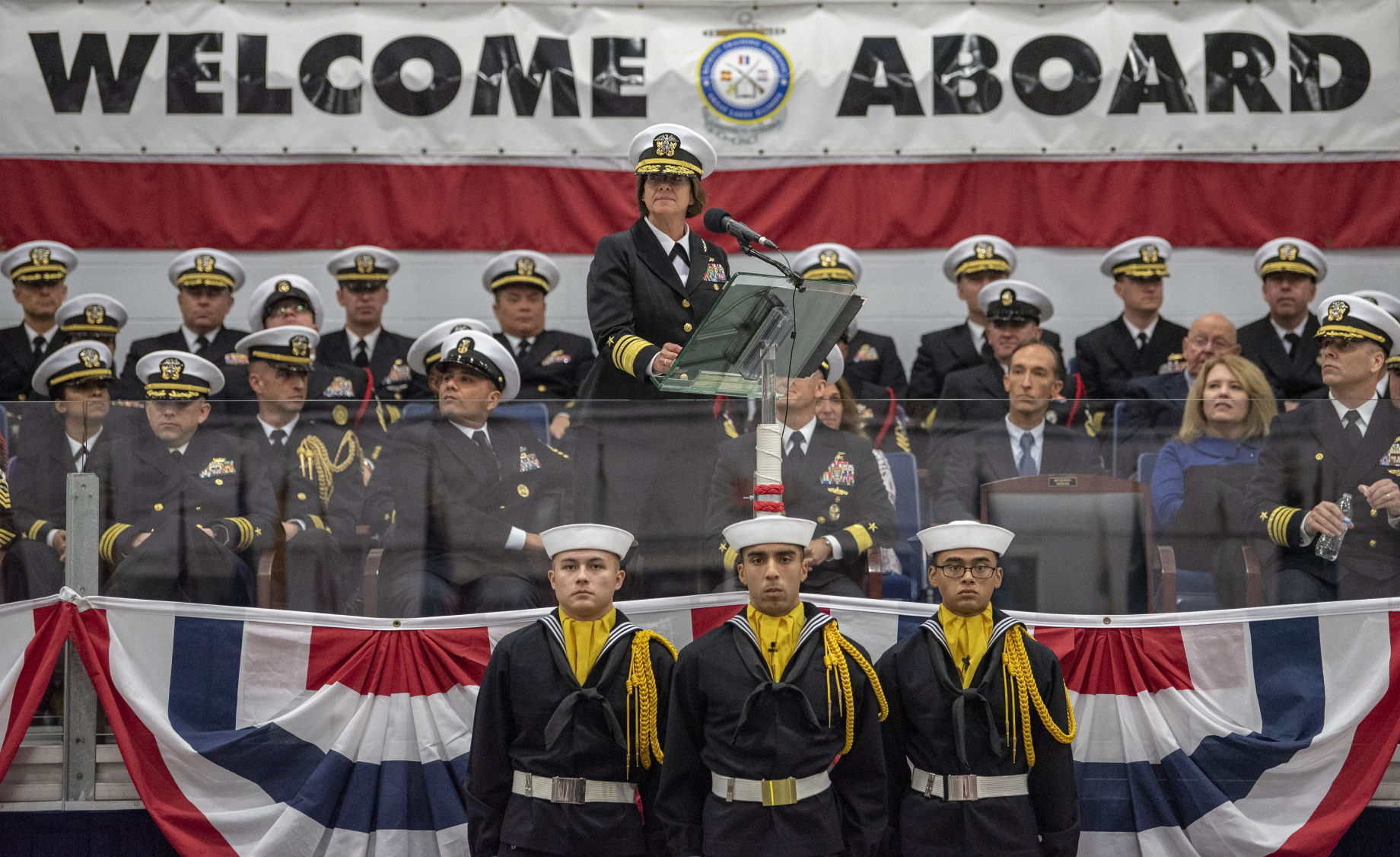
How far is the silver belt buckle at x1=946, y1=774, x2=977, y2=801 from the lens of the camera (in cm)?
453

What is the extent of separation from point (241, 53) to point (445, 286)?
1.76 meters

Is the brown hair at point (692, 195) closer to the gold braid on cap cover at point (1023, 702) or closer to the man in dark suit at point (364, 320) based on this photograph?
the gold braid on cap cover at point (1023, 702)

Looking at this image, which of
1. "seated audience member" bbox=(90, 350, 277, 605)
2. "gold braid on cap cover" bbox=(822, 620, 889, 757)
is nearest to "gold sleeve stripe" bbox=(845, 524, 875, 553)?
"gold braid on cap cover" bbox=(822, 620, 889, 757)

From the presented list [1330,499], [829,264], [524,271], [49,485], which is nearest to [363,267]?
[524,271]

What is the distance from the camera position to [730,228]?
13.6 ft

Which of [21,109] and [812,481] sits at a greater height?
[21,109]

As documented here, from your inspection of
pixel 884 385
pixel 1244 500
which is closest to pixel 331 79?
pixel 884 385

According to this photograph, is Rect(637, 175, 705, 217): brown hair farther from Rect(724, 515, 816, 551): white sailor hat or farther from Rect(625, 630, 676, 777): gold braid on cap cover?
Rect(625, 630, 676, 777): gold braid on cap cover

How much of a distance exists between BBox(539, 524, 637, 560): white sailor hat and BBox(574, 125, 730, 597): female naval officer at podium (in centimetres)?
13

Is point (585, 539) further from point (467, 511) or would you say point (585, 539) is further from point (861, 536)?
point (861, 536)

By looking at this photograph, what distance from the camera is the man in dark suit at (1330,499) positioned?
5039 mm

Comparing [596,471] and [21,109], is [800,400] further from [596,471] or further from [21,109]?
[21,109]

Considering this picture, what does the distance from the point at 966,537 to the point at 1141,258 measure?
11.6 feet

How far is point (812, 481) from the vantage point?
5027mm
